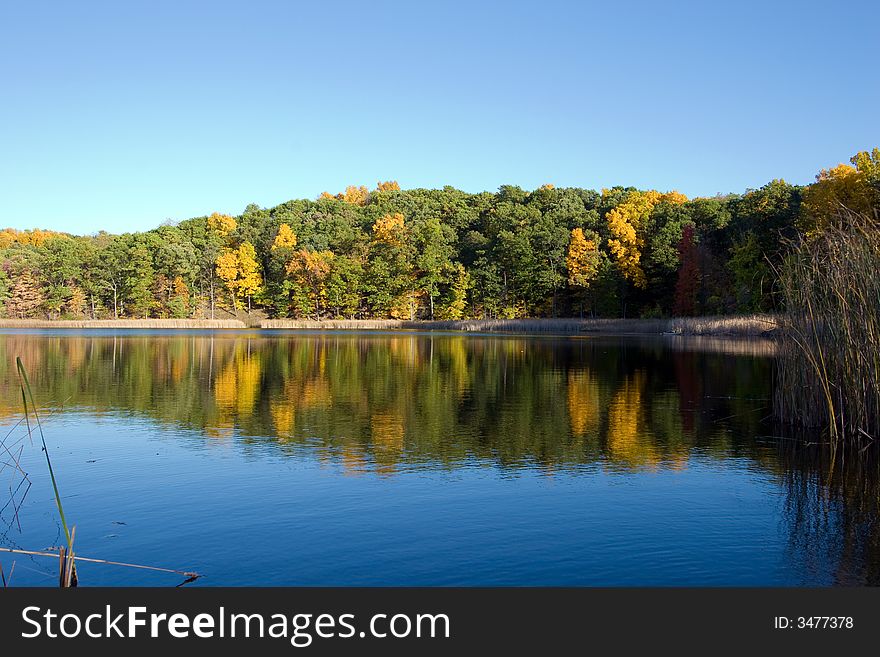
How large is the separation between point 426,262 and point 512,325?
17339 millimetres

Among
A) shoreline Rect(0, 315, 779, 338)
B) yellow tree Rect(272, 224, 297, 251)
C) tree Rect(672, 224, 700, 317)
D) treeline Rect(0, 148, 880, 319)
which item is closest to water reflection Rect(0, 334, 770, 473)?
shoreline Rect(0, 315, 779, 338)

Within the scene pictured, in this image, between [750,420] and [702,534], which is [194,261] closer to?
[750,420]

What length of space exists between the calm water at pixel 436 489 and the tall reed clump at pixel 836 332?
99 cm

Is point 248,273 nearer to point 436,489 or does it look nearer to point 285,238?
point 285,238

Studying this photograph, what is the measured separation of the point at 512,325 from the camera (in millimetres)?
62938

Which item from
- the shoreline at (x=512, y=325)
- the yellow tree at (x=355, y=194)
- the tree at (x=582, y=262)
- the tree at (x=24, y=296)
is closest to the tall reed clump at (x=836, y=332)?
the shoreline at (x=512, y=325)

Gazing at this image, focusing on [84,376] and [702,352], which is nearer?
[84,376]

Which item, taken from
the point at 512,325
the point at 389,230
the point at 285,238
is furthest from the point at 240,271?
the point at 512,325

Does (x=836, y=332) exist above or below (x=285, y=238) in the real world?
below

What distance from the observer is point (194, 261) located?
83500mm

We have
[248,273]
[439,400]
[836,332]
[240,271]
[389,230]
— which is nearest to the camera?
[836,332]

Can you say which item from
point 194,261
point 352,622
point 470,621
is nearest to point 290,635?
point 352,622

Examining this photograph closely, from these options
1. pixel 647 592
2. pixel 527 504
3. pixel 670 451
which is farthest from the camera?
pixel 670 451

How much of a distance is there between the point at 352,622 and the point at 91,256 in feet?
278
